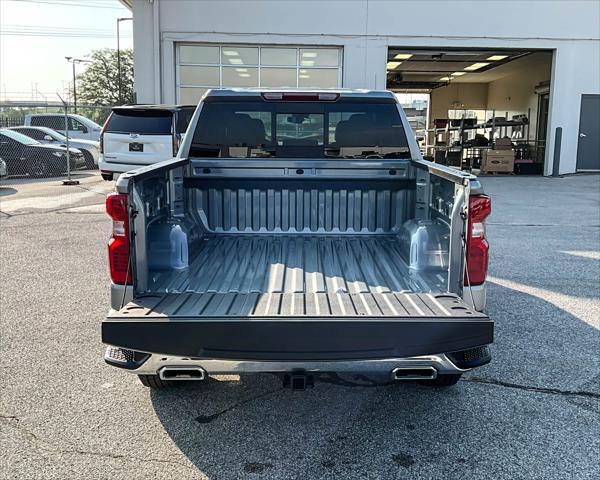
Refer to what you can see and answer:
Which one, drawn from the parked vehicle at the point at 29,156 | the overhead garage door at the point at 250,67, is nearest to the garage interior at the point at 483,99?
the overhead garage door at the point at 250,67

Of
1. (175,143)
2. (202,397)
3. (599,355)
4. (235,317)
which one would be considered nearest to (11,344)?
(202,397)

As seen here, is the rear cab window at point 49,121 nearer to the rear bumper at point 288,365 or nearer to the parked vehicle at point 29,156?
the parked vehicle at point 29,156

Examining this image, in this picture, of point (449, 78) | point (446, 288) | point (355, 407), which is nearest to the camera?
point (446, 288)

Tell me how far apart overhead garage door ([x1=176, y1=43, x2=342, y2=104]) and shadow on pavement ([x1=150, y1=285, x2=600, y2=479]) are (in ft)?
54.4

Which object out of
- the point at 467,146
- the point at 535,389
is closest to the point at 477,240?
the point at 535,389

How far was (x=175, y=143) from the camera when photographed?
14148mm

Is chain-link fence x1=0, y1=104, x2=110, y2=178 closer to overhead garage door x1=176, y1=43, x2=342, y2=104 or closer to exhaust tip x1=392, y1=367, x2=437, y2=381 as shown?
overhead garage door x1=176, y1=43, x2=342, y2=104

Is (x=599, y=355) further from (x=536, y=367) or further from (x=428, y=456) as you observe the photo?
(x=428, y=456)

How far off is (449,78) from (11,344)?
32.6 meters

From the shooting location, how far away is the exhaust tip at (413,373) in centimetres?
315

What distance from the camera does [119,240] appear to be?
3416mm

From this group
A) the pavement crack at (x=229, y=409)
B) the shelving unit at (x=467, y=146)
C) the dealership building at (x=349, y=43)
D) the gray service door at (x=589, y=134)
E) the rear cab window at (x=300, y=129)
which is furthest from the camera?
the shelving unit at (x=467, y=146)

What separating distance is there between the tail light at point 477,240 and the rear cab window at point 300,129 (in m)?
1.79

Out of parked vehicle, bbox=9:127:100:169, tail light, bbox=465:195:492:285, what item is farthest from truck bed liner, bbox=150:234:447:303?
parked vehicle, bbox=9:127:100:169
